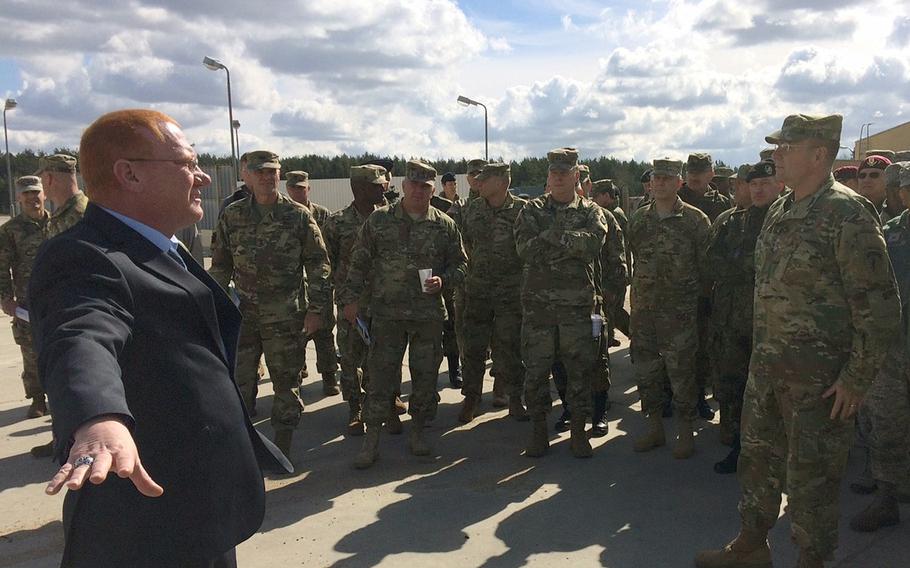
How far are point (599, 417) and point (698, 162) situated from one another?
260cm

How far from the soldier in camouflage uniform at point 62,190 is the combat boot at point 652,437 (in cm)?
474

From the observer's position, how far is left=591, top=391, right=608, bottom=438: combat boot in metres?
5.83

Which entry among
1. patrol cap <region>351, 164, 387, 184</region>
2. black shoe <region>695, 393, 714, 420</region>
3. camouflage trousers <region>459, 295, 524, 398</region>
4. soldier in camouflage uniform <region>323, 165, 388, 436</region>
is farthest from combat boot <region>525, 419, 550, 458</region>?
patrol cap <region>351, 164, 387, 184</region>

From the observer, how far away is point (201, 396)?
1.82 meters

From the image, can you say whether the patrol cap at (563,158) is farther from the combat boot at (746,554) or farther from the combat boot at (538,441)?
the combat boot at (746,554)

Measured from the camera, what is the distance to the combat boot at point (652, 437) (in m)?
5.39

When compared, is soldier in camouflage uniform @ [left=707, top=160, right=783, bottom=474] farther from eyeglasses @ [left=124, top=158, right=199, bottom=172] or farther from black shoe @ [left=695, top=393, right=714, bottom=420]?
eyeglasses @ [left=124, top=158, right=199, bottom=172]

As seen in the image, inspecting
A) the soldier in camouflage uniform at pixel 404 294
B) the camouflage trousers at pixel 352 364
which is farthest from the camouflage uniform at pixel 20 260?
the soldier in camouflage uniform at pixel 404 294

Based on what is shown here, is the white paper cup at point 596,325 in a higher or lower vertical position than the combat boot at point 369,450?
higher

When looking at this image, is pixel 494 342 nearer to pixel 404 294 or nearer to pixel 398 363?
pixel 398 363

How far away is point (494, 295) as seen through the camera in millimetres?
6336

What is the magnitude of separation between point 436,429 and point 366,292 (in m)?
1.34

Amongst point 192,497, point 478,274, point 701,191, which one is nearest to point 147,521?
point 192,497

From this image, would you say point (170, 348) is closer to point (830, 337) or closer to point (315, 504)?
point (830, 337)
